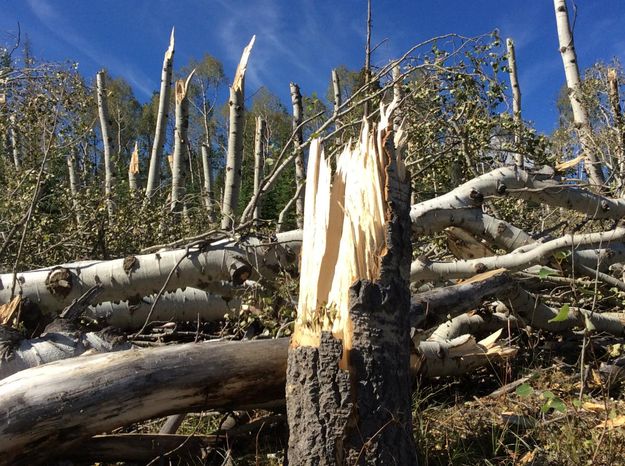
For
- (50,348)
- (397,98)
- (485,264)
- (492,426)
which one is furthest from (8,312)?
(485,264)

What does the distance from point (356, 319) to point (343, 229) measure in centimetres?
46

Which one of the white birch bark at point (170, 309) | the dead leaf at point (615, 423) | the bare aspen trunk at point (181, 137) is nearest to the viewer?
the dead leaf at point (615, 423)

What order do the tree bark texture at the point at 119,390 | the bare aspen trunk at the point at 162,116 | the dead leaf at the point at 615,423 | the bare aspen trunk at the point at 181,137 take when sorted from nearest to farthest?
the tree bark texture at the point at 119,390
the dead leaf at the point at 615,423
the bare aspen trunk at the point at 181,137
the bare aspen trunk at the point at 162,116

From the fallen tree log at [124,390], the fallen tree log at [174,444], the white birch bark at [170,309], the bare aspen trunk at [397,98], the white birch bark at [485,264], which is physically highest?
the bare aspen trunk at [397,98]

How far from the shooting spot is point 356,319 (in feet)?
7.47

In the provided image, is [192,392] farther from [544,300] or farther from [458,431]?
[544,300]

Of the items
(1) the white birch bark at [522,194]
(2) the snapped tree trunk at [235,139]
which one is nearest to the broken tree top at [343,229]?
(1) the white birch bark at [522,194]

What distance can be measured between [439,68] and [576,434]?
170 inches

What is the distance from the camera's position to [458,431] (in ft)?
9.75

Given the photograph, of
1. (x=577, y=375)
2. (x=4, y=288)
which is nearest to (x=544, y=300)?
(x=577, y=375)

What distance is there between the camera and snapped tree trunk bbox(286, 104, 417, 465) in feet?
7.11

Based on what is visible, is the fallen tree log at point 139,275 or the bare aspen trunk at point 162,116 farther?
the bare aspen trunk at point 162,116

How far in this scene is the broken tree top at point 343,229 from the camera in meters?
2.39

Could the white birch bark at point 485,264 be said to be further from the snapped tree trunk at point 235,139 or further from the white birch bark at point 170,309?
the snapped tree trunk at point 235,139
